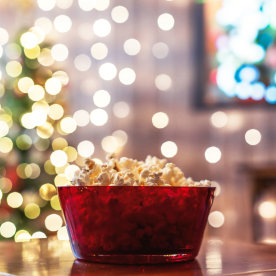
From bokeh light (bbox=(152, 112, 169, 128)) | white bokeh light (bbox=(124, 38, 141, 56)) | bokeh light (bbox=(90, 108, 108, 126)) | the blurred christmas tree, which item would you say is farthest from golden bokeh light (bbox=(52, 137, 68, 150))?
white bokeh light (bbox=(124, 38, 141, 56))

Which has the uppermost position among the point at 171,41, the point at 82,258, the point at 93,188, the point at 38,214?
the point at 171,41

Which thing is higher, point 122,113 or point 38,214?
point 122,113

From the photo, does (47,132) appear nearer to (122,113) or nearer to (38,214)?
(38,214)

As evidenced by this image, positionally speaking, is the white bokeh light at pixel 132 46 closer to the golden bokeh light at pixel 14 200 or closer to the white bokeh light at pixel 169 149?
the white bokeh light at pixel 169 149

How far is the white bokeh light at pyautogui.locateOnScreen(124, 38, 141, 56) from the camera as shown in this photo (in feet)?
11.7

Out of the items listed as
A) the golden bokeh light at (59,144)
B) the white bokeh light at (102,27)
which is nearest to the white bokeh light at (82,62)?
the white bokeh light at (102,27)

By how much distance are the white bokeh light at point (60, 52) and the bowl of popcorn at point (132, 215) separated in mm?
2830

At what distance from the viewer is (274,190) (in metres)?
3.12

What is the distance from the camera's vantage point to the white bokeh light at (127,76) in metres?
3.57

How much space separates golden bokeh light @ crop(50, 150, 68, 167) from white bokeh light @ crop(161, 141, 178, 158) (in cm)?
63

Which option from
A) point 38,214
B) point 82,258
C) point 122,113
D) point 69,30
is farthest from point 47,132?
point 82,258

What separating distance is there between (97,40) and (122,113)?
1.56 ft

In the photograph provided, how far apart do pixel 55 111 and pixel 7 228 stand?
25.1 inches

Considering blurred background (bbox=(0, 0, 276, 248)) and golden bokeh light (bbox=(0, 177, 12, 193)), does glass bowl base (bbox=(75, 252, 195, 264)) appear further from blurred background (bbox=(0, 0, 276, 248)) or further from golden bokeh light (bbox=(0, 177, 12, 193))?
golden bokeh light (bbox=(0, 177, 12, 193))
